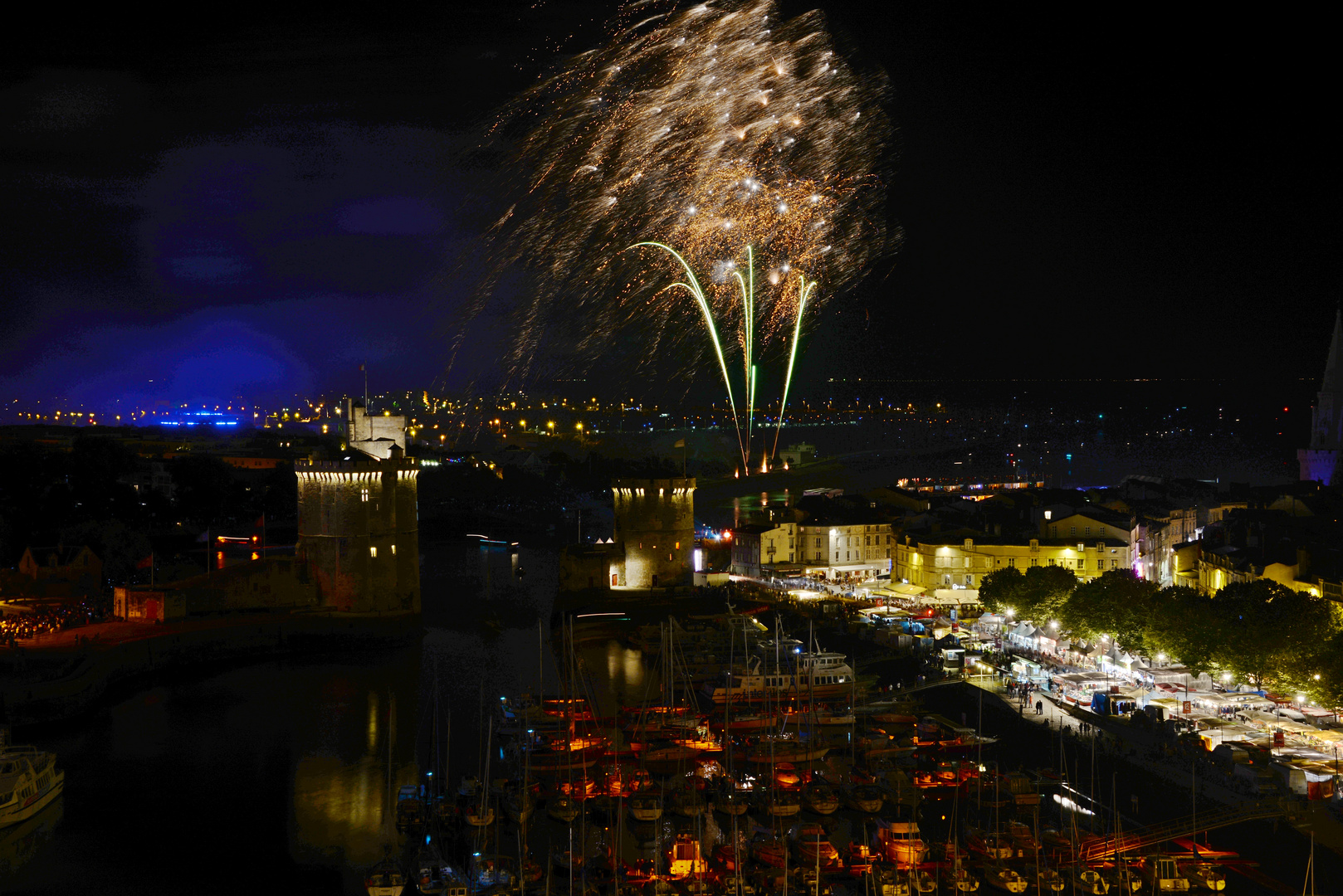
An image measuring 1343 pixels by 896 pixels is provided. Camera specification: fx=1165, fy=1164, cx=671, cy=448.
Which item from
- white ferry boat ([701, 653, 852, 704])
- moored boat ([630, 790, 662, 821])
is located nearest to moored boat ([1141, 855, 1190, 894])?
moored boat ([630, 790, 662, 821])

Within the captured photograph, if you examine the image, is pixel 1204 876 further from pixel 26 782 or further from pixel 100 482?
pixel 100 482

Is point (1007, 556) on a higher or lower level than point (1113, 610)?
higher

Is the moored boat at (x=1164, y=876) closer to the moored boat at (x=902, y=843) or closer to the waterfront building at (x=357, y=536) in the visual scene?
the moored boat at (x=902, y=843)

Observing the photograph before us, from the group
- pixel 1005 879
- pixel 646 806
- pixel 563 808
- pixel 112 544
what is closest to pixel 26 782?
pixel 563 808

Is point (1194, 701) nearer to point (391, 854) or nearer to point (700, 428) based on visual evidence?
point (391, 854)

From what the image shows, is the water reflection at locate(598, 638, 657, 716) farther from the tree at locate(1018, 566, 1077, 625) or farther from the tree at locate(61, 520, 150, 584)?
the tree at locate(61, 520, 150, 584)

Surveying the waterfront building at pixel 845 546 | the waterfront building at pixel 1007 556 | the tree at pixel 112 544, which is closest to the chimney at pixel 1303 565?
the waterfront building at pixel 1007 556
